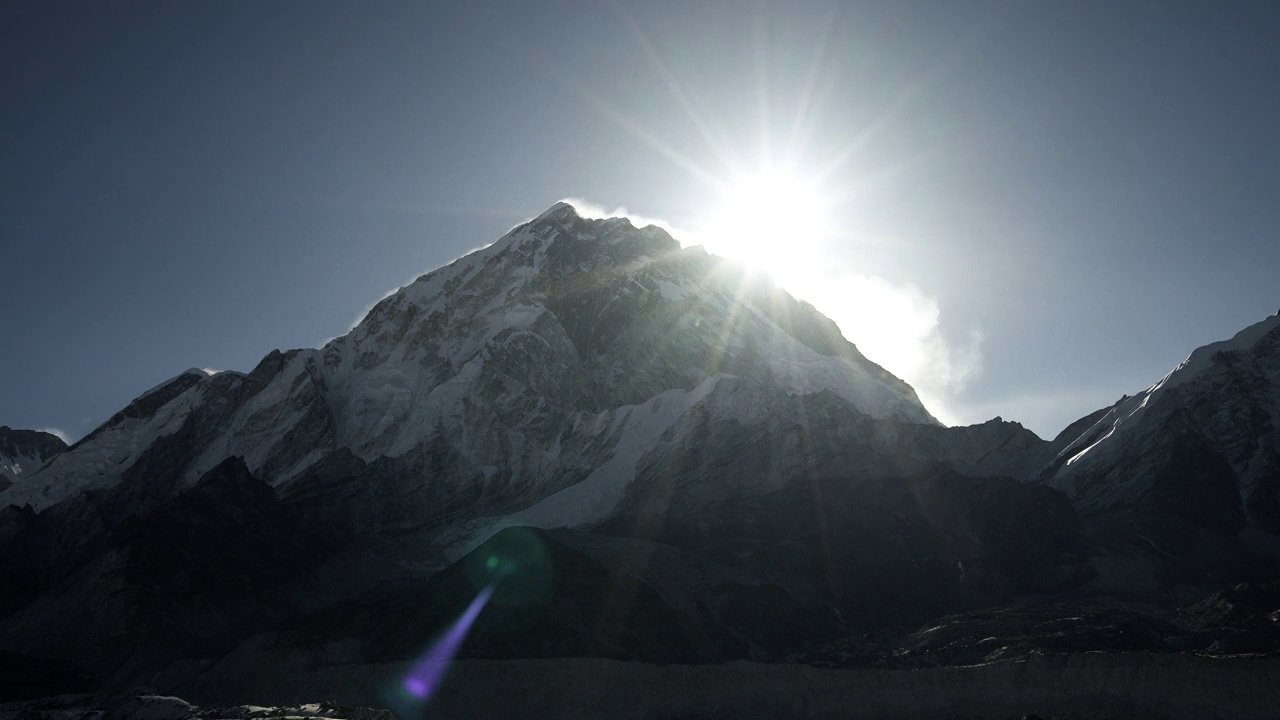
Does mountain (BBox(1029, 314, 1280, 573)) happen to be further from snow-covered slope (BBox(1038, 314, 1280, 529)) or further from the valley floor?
the valley floor

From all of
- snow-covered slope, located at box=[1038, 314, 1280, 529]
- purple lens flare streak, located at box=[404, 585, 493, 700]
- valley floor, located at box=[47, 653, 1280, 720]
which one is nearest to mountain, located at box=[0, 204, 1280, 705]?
snow-covered slope, located at box=[1038, 314, 1280, 529]

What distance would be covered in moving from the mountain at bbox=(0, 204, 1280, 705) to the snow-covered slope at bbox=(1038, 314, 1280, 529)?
1.50 ft

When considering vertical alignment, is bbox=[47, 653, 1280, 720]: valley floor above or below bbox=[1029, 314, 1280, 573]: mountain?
above

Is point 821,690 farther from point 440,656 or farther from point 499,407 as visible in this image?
point 499,407

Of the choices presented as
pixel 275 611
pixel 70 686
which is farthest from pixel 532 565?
pixel 70 686

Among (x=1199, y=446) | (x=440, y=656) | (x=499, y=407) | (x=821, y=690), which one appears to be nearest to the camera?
(x=821, y=690)

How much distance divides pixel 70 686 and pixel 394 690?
40.8 m

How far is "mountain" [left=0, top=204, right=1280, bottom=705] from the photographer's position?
3888 inches

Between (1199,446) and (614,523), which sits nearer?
(614,523)

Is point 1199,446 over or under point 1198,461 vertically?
over

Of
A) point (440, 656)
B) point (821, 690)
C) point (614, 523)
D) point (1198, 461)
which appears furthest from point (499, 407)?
point (821, 690)

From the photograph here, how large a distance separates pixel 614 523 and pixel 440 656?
4993 centimetres

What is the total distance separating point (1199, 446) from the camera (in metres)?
140

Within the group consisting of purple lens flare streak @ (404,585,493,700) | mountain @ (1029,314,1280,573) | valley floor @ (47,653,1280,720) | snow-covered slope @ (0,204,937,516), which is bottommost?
mountain @ (1029,314,1280,573)
